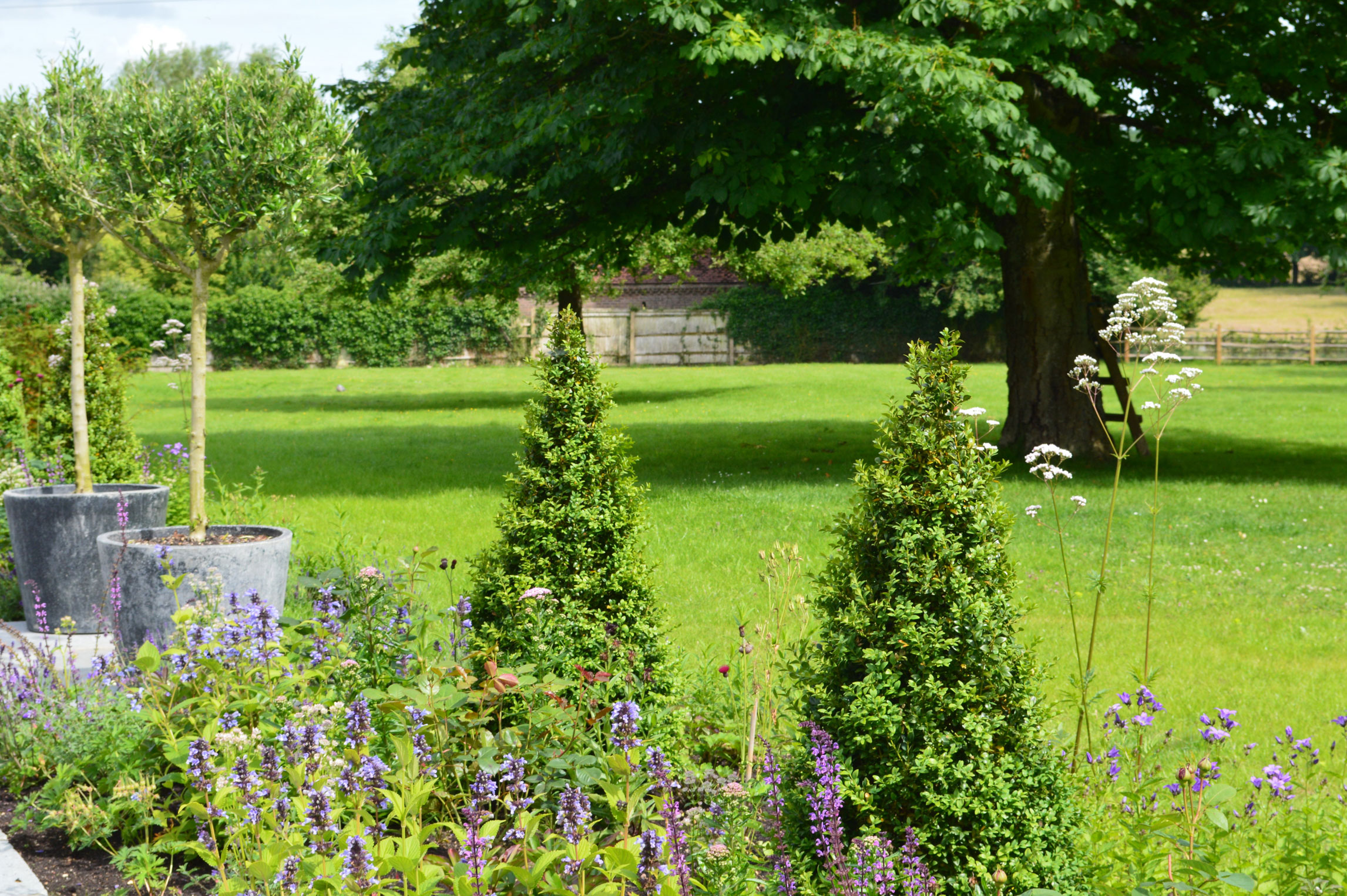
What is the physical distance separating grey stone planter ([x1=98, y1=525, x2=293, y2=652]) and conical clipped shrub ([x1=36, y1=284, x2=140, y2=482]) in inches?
118

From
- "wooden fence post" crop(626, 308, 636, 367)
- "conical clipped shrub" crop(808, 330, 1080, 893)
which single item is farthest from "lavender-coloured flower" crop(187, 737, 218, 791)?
"wooden fence post" crop(626, 308, 636, 367)

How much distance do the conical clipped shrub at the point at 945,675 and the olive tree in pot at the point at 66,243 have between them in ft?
13.2

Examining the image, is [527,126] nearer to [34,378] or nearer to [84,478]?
[34,378]

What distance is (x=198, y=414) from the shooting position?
17.8 ft

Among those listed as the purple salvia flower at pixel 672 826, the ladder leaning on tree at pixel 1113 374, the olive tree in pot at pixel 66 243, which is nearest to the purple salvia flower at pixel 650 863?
the purple salvia flower at pixel 672 826

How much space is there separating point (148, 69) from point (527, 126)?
5.74 meters

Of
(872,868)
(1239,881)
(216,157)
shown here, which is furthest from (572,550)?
(216,157)

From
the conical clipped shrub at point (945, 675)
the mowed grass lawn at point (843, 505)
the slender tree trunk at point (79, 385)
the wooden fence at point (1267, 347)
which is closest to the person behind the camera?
the conical clipped shrub at point (945, 675)

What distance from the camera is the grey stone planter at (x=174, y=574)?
15.9 ft

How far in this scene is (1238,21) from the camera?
11852mm

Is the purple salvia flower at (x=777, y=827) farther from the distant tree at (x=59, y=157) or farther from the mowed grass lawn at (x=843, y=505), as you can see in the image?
the distant tree at (x=59, y=157)

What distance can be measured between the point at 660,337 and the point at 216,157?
32.0 metres

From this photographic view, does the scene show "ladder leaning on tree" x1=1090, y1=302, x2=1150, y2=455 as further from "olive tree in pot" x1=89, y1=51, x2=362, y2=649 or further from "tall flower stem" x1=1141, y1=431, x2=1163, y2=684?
"olive tree in pot" x1=89, y1=51, x2=362, y2=649

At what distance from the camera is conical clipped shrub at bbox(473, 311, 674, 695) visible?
3.62m
